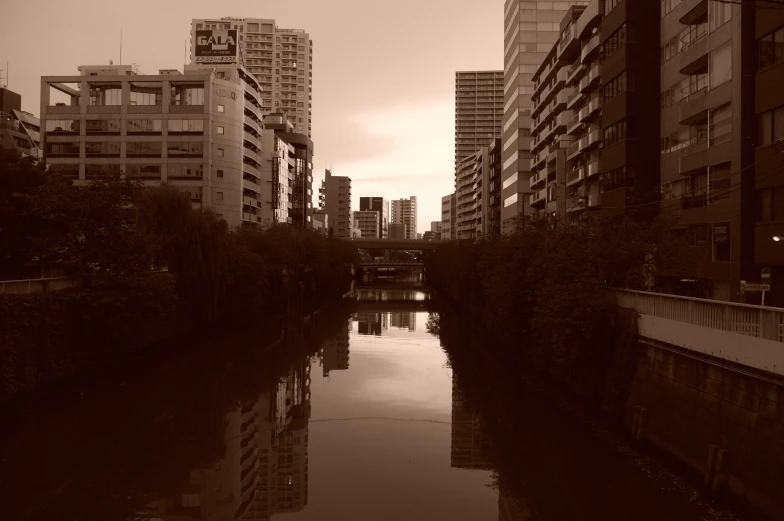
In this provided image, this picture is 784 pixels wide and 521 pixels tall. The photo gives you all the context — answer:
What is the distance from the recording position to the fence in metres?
26.8

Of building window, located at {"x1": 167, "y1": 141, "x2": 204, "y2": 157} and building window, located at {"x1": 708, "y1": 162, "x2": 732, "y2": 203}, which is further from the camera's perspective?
building window, located at {"x1": 167, "y1": 141, "x2": 204, "y2": 157}

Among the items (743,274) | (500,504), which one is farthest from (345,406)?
(743,274)

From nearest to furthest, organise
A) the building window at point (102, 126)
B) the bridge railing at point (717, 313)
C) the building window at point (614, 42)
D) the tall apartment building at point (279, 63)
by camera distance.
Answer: the bridge railing at point (717, 313), the building window at point (614, 42), the building window at point (102, 126), the tall apartment building at point (279, 63)

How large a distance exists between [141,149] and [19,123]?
3127 centimetres

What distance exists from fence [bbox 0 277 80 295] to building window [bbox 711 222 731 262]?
1249 inches

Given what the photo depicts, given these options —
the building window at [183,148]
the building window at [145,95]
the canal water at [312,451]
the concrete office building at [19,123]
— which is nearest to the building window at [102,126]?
the building window at [145,95]

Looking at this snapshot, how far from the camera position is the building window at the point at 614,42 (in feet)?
147

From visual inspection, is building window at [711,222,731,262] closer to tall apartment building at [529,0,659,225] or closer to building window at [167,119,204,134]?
tall apartment building at [529,0,659,225]

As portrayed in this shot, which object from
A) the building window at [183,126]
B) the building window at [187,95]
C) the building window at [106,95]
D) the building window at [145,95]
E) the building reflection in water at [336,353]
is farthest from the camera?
the building window at [187,95]

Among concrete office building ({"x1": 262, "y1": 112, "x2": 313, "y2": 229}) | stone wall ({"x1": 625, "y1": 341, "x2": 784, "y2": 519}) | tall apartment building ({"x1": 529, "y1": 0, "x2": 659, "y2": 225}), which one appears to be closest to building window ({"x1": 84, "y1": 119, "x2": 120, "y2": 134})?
concrete office building ({"x1": 262, "y1": 112, "x2": 313, "y2": 229})

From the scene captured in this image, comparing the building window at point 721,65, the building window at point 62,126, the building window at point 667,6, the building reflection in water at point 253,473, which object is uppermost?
the building window at point 62,126

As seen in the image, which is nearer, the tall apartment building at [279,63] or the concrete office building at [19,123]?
the concrete office building at [19,123]

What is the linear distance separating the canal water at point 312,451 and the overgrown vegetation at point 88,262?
→ 6.41 feet

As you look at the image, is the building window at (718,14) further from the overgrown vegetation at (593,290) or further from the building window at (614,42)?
the overgrown vegetation at (593,290)
